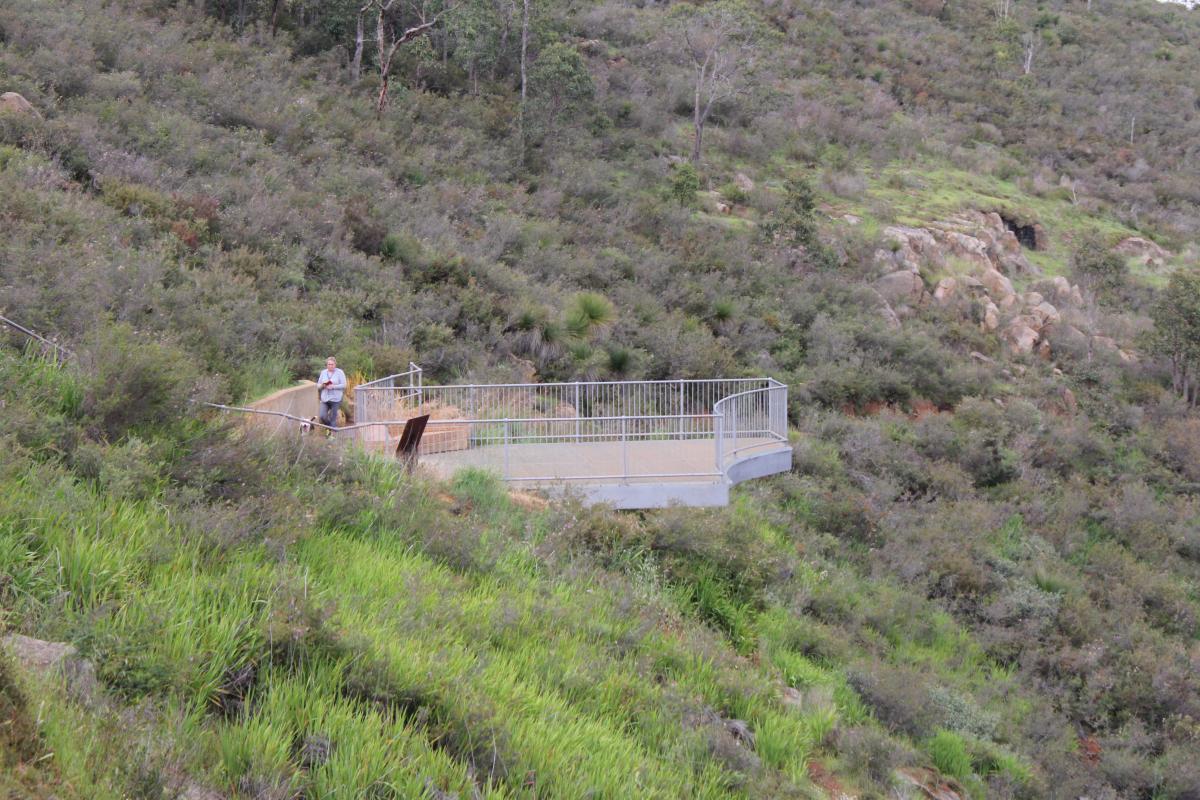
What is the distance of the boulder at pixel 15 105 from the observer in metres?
17.5

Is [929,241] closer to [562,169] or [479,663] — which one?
[562,169]

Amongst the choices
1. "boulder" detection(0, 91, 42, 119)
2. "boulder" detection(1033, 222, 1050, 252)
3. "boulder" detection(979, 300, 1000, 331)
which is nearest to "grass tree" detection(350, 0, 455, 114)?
"boulder" detection(0, 91, 42, 119)

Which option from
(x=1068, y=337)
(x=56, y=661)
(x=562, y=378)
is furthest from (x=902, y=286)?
(x=56, y=661)

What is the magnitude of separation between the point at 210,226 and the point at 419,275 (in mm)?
4349

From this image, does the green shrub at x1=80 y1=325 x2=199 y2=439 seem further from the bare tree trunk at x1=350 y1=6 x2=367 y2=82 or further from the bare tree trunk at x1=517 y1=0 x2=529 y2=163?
the bare tree trunk at x1=350 y1=6 x2=367 y2=82

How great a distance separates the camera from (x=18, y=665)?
3.70 meters

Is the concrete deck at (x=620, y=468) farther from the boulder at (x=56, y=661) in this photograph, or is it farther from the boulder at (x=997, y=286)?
the boulder at (x=997, y=286)

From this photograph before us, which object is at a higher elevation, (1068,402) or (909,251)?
(909,251)

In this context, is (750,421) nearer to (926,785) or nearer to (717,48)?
(926,785)

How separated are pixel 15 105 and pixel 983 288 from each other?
93.0 ft

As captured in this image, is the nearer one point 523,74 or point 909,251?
point 909,251

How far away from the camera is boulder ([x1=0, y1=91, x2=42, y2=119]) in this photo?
17.5m

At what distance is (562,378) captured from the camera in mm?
18812

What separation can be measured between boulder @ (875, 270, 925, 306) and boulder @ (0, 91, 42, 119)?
77.9ft
